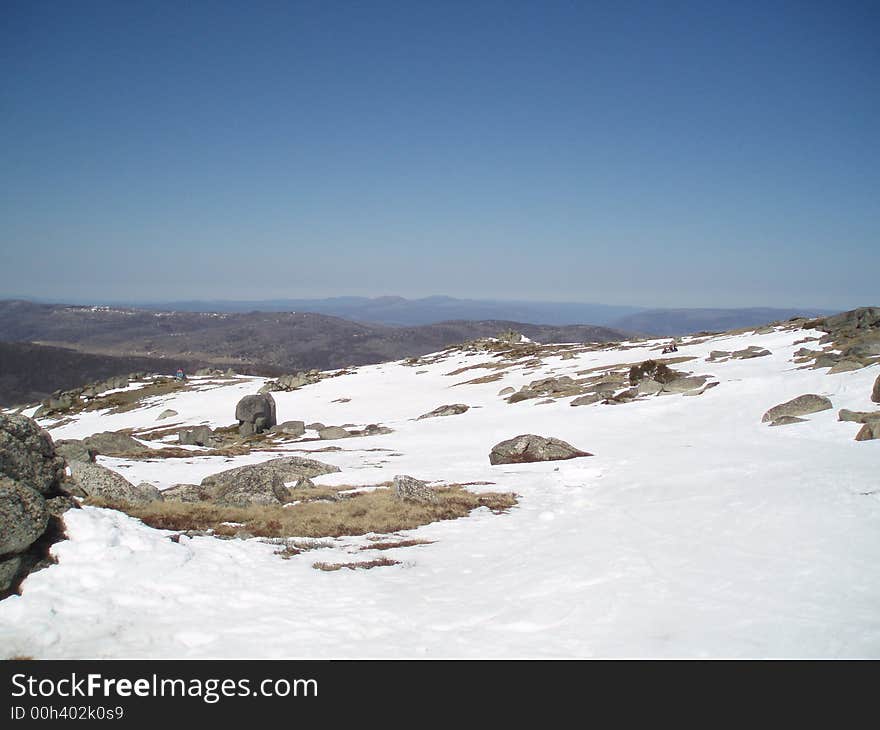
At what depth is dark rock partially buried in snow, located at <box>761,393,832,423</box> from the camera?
3080 cm

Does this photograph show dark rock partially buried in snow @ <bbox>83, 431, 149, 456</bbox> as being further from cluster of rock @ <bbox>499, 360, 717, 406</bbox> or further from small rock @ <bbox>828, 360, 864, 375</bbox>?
small rock @ <bbox>828, 360, 864, 375</bbox>

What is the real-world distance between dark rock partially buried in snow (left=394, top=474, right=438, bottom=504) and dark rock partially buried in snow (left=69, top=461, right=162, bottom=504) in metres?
8.94

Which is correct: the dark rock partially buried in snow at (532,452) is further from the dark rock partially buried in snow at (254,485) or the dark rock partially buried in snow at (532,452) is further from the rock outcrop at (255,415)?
the rock outcrop at (255,415)

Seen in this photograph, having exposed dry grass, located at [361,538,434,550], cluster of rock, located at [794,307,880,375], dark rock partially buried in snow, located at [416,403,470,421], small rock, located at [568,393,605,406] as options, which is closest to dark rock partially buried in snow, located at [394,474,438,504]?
exposed dry grass, located at [361,538,434,550]

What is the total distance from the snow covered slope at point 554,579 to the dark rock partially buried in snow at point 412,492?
2369 mm

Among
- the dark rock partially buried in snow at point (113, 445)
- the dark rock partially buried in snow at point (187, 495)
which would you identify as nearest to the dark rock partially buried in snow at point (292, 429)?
the dark rock partially buried in snow at point (113, 445)

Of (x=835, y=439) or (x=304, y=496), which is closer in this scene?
(x=304, y=496)

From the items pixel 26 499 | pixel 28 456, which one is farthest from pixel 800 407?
pixel 28 456

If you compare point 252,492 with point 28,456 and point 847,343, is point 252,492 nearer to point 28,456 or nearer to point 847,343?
point 28,456

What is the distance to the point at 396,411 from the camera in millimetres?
65812

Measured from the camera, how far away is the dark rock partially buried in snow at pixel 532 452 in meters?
29.1

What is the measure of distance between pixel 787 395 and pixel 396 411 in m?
42.8
